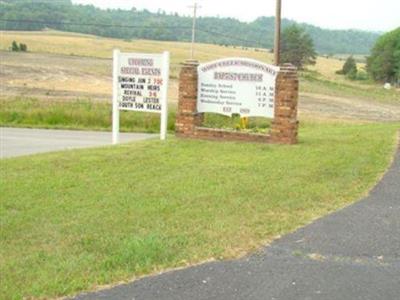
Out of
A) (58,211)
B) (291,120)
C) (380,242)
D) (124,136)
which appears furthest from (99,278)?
(124,136)

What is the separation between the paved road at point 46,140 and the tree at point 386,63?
92795 millimetres

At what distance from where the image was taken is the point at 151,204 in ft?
23.2

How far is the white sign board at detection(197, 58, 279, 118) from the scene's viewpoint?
505 inches

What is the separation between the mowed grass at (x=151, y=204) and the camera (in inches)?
200

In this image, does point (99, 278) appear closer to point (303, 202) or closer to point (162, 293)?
point (162, 293)

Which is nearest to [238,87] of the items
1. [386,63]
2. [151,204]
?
[151,204]

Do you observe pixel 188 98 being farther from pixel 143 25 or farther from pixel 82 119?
pixel 143 25

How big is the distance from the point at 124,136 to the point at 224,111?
26.7ft

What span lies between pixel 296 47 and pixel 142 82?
87.0 meters

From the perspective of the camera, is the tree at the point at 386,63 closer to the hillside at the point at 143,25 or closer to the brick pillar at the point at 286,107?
the hillside at the point at 143,25

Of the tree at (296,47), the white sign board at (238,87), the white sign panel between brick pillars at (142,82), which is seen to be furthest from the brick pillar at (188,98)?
the tree at (296,47)

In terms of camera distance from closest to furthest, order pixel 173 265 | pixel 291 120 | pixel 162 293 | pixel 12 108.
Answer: pixel 162 293 < pixel 173 265 < pixel 291 120 < pixel 12 108

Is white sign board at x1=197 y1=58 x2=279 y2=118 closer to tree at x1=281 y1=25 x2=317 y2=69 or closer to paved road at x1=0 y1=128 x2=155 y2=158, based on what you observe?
paved road at x1=0 y1=128 x2=155 y2=158

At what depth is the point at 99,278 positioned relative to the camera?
4.74 metres
